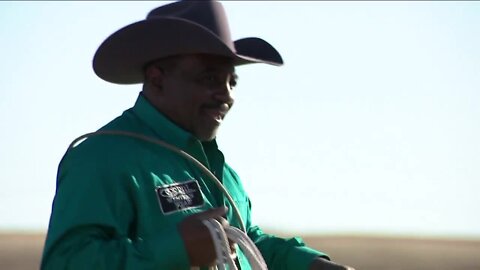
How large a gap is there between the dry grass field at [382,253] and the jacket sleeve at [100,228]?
575 inches

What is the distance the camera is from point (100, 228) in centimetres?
578

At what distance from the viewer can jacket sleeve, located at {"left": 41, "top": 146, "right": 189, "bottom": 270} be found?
5676 mm

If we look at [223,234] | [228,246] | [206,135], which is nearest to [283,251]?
[206,135]

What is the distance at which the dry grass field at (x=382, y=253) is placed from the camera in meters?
21.1

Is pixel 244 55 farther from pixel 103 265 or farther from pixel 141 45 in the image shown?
pixel 103 265

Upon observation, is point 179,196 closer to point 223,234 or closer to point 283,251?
point 223,234

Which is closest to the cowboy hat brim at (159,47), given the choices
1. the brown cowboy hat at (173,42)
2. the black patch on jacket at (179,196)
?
the brown cowboy hat at (173,42)

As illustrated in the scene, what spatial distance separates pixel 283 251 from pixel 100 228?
3.86 feet

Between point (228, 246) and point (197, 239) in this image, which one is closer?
point (197, 239)

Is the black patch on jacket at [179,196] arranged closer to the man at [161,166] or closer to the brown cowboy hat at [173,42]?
the man at [161,166]

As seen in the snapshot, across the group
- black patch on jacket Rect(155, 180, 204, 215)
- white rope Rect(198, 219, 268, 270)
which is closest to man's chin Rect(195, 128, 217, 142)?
black patch on jacket Rect(155, 180, 204, 215)

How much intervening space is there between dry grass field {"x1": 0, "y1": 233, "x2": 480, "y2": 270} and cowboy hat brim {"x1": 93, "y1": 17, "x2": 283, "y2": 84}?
544 inches

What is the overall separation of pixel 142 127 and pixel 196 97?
0.26 meters

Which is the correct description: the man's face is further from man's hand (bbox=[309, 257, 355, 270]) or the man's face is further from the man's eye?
man's hand (bbox=[309, 257, 355, 270])
